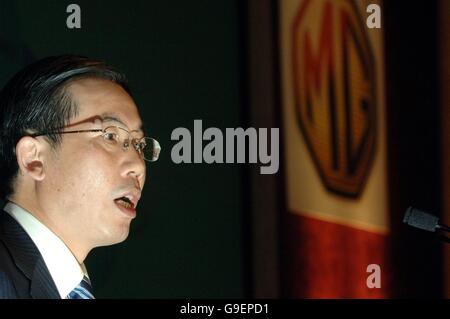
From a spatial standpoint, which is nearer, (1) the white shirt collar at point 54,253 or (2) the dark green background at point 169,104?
(1) the white shirt collar at point 54,253

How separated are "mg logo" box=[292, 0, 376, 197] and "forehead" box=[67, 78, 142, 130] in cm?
119

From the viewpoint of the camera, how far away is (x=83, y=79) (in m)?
1.87

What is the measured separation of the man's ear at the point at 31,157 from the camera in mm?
1802

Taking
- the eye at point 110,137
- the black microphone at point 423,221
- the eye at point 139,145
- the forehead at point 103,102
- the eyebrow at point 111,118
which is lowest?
the black microphone at point 423,221

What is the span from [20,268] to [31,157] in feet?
0.94

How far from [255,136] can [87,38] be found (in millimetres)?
667

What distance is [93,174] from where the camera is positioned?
1.83 meters

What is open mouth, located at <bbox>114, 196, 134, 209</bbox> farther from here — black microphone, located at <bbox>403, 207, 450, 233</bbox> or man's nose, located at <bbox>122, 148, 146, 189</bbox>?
black microphone, located at <bbox>403, 207, 450, 233</bbox>

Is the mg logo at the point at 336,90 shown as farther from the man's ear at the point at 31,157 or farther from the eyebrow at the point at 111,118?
the man's ear at the point at 31,157

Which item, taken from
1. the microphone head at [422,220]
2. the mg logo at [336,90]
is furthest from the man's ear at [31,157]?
the mg logo at [336,90]

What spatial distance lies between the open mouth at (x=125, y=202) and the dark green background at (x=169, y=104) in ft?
2.80

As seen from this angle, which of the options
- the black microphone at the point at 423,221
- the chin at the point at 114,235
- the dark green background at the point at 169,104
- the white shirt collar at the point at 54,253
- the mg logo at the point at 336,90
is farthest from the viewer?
the mg logo at the point at 336,90

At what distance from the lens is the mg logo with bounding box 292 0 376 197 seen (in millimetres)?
2900

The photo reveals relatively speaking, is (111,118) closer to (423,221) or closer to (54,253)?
(54,253)
